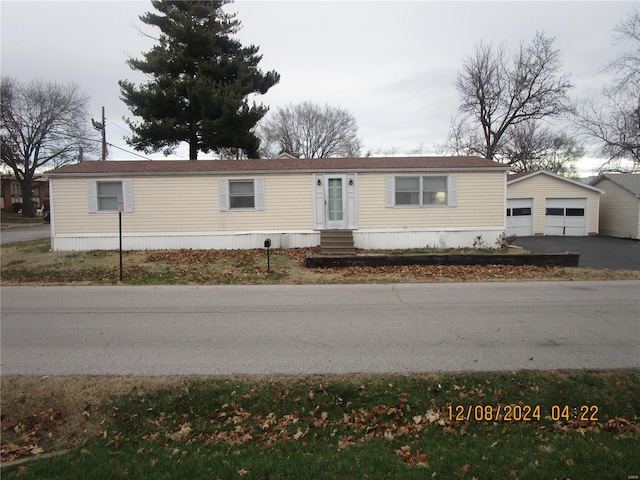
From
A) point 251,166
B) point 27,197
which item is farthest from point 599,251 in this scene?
point 27,197

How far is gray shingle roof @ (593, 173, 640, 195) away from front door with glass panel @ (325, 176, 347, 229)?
19452mm

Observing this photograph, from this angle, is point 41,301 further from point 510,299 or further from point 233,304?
point 510,299

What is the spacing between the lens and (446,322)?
682 centimetres

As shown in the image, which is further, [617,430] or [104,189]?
[104,189]

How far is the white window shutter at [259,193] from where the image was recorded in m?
16.0

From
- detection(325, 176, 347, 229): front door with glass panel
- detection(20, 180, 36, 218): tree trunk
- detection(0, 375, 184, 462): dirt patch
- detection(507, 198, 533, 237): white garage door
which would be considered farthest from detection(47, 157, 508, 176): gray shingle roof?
detection(20, 180, 36, 218): tree trunk

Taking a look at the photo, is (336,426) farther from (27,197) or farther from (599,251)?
(27,197)

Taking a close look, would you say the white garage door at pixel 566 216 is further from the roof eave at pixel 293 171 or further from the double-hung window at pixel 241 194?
the double-hung window at pixel 241 194

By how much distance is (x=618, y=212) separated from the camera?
82.9 ft

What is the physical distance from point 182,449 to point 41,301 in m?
6.85

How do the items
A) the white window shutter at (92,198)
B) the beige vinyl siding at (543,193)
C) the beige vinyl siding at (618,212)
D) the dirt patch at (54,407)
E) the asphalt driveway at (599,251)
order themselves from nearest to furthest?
1. the dirt patch at (54,407)
2. the asphalt driveway at (599,251)
3. the white window shutter at (92,198)
4. the beige vinyl siding at (618,212)
5. the beige vinyl siding at (543,193)

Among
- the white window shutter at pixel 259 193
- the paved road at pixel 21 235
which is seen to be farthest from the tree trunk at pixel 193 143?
the paved road at pixel 21 235

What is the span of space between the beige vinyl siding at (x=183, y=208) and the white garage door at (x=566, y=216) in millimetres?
16971

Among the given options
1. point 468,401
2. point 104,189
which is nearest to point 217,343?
point 468,401
